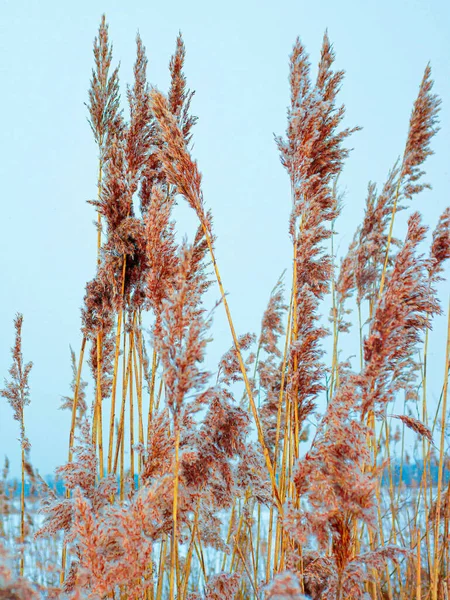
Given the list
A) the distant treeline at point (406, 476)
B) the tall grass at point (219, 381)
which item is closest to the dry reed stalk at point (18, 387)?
the tall grass at point (219, 381)

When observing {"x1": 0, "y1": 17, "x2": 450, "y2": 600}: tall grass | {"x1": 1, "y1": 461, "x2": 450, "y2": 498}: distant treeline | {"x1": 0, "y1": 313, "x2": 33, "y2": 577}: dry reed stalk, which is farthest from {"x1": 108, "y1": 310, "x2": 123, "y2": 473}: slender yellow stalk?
{"x1": 1, "y1": 461, "x2": 450, "y2": 498}: distant treeline

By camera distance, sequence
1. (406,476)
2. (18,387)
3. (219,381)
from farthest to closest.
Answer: (406,476) → (18,387) → (219,381)

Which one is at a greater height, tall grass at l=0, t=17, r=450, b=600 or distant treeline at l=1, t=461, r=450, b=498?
tall grass at l=0, t=17, r=450, b=600

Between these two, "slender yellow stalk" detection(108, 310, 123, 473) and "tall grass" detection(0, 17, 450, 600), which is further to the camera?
"slender yellow stalk" detection(108, 310, 123, 473)

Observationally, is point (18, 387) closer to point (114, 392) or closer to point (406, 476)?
point (114, 392)

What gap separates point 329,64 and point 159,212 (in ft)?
3.81

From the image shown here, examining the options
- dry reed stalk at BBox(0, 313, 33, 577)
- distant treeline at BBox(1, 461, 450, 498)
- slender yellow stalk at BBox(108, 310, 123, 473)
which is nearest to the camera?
slender yellow stalk at BBox(108, 310, 123, 473)

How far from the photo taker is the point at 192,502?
1.76m

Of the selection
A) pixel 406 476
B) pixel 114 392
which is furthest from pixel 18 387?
pixel 406 476

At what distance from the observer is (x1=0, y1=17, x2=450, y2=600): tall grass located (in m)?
1.42

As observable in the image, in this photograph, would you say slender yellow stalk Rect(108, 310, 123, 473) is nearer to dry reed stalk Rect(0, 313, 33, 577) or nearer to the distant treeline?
dry reed stalk Rect(0, 313, 33, 577)

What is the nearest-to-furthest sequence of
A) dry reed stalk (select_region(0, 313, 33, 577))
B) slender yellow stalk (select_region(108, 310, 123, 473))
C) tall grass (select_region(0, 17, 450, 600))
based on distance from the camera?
tall grass (select_region(0, 17, 450, 600))
slender yellow stalk (select_region(108, 310, 123, 473))
dry reed stalk (select_region(0, 313, 33, 577))

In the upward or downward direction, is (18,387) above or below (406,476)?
above

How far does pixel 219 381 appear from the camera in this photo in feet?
6.55
